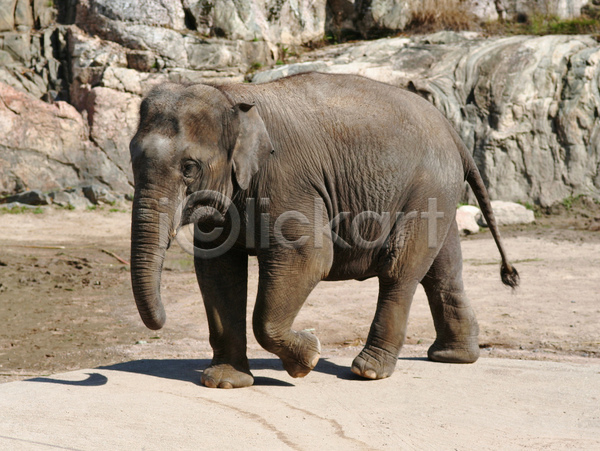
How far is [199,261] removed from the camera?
513cm

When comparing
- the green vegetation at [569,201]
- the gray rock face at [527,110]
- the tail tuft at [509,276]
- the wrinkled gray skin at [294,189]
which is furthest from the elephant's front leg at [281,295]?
the green vegetation at [569,201]

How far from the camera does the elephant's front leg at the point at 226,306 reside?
5.09 m

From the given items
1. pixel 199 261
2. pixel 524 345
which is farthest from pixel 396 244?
pixel 524 345

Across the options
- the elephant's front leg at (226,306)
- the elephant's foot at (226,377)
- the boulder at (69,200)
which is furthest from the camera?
the boulder at (69,200)

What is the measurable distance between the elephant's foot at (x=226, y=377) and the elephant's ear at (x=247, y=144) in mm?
1270

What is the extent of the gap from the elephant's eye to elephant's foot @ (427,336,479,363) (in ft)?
8.41

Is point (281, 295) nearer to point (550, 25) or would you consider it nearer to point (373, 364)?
point (373, 364)

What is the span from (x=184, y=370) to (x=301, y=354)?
111cm

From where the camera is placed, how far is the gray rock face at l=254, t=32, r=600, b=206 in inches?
609

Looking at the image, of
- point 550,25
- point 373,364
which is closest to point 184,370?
point 373,364

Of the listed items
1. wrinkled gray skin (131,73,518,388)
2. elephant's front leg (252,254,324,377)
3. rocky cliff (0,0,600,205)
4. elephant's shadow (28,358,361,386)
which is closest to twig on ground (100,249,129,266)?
rocky cliff (0,0,600,205)

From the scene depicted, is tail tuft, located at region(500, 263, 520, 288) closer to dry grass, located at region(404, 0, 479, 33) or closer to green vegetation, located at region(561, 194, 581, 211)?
green vegetation, located at region(561, 194, 581, 211)

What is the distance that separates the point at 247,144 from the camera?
4.59 m

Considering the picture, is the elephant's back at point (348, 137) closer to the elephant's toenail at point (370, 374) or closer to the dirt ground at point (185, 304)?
the elephant's toenail at point (370, 374)
